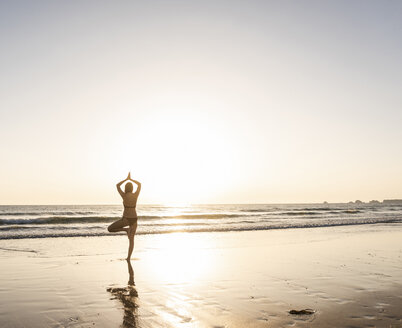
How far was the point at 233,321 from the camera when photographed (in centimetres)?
514

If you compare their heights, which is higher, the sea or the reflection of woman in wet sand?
the reflection of woman in wet sand

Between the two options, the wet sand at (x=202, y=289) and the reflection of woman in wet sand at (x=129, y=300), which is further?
the wet sand at (x=202, y=289)

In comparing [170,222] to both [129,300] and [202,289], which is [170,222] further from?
[129,300]

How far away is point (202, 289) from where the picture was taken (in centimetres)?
715

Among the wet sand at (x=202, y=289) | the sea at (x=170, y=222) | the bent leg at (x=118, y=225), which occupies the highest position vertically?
the bent leg at (x=118, y=225)

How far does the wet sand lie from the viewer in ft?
17.3

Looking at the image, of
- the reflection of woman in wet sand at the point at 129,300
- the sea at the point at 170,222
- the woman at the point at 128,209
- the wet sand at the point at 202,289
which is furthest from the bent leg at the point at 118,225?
the sea at the point at 170,222

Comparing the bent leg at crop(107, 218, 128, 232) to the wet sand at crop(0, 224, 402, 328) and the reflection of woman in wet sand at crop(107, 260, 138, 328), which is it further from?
the reflection of woman in wet sand at crop(107, 260, 138, 328)

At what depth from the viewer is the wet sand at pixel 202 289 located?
208 inches

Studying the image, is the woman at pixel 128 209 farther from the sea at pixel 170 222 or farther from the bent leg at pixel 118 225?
the sea at pixel 170 222

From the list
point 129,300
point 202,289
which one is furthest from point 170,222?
point 129,300

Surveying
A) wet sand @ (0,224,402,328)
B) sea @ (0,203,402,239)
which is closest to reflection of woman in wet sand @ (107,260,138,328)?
wet sand @ (0,224,402,328)

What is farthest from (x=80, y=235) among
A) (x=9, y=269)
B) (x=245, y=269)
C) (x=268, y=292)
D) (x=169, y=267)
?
(x=268, y=292)

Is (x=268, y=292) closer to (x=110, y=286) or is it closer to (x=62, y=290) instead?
(x=110, y=286)
